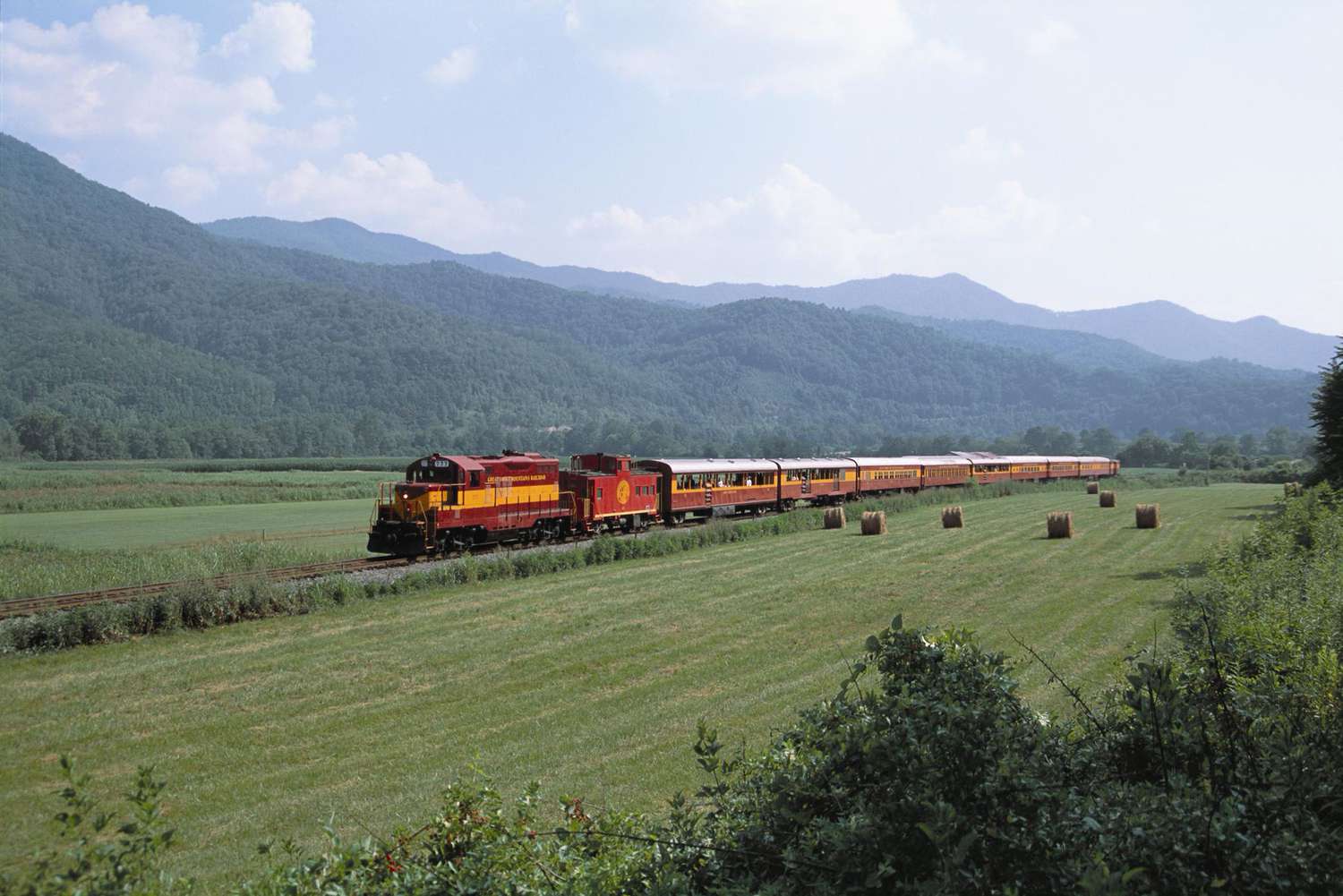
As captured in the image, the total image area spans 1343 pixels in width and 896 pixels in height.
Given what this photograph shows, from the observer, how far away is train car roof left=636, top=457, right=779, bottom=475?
41.4 metres

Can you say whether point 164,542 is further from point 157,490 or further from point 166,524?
point 157,490

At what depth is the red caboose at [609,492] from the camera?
1420 inches

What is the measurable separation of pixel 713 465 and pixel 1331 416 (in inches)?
971

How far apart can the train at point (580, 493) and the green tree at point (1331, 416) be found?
926 inches

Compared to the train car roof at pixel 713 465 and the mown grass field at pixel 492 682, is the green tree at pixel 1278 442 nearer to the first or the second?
the train car roof at pixel 713 465

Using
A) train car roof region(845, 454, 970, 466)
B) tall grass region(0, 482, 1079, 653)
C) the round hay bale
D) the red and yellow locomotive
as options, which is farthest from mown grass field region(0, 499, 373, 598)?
train car roof region(845, 454, 970, 466)

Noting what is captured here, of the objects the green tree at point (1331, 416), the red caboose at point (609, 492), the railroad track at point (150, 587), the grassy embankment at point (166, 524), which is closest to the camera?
the railroad track at point (150, 587)

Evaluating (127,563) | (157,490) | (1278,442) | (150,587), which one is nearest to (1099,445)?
(1278,442)

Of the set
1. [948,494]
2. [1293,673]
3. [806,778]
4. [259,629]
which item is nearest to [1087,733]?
[806,778]

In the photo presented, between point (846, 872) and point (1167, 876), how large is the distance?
1.19 meters

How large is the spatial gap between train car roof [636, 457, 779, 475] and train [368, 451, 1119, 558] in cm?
7

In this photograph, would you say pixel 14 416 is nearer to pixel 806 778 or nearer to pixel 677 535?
pixel 677 535

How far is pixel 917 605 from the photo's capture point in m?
21.0

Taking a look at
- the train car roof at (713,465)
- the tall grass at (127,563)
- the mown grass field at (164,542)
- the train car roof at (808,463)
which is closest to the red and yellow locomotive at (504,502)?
the train car roof at (713,465)
